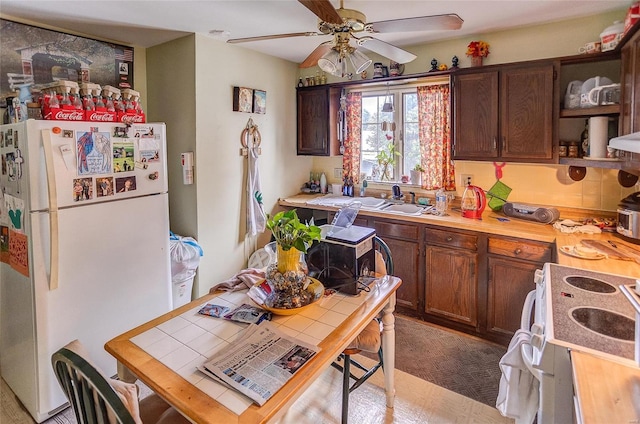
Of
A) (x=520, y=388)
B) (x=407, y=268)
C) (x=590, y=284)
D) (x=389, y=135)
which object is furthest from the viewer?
(x=389, y=135)

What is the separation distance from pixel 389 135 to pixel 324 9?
2.22m

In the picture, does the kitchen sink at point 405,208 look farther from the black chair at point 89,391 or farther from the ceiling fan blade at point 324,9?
the black chair at point 89,391

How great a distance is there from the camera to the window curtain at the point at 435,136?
10.8ft

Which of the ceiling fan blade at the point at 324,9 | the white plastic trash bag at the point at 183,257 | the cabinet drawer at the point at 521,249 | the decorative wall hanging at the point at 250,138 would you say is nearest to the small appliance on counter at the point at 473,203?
the cabinet drawer at the point at 521,249

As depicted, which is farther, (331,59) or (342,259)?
(331,59)

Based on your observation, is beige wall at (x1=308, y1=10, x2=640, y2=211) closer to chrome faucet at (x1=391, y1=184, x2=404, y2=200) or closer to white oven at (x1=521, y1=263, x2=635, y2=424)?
chrome faucet at (x1=391, y1=184, x2=404, y2=200)

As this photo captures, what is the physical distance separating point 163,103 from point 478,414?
10.9 feet

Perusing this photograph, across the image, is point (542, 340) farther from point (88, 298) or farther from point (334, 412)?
point (88, 298)

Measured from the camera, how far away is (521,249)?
2.51 meters

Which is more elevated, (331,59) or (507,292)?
(331,59)

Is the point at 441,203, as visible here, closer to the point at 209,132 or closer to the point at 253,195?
the point at 253,195

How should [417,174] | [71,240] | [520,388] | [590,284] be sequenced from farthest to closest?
[417,174], [71,240], [590,284], [520,388]

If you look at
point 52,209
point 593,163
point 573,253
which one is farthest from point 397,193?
point 52,209

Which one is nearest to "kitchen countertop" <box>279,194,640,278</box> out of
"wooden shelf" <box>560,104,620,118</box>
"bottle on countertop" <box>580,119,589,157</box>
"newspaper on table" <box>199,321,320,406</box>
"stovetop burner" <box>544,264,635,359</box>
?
"stovetop burner" <box>544,264,635,359</box>
